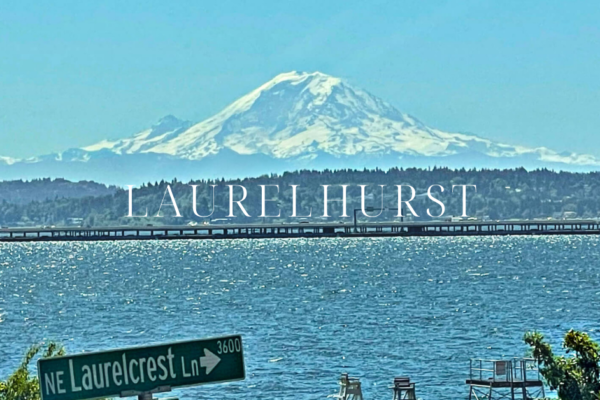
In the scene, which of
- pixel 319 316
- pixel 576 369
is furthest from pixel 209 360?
pixel 319 316

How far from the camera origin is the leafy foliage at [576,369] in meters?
29.6

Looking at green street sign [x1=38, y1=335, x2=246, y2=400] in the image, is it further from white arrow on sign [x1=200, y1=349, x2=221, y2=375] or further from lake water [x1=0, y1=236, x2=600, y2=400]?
lake water [x1=0, y1=236, x2=600, y2=400]

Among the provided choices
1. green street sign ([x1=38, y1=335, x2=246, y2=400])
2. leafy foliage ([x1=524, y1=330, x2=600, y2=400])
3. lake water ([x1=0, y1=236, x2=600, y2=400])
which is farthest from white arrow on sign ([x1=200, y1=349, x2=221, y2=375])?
lake water ([x1=0, y1=236, x2=600, y2=400])

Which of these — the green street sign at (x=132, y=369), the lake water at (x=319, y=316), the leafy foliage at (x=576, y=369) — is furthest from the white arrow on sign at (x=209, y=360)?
the lake water at (x=319, y=316)

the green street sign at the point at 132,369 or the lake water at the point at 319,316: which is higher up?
the green street sign at the point at 132,369

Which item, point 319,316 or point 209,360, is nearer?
point 209,360

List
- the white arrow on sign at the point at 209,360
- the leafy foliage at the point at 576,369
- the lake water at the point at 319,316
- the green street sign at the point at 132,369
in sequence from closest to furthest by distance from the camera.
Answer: the green street sign at the point at 132,369 → the white arrow on sign at the point at 209,360 → the leafy foliage at the point at 576,369 → the lake water at the point at 319,316

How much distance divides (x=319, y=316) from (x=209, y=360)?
280ft

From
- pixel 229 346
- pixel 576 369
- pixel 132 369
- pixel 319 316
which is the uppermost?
pixel 229 346

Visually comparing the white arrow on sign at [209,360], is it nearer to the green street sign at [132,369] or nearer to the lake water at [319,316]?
the green street sign at [132,369]

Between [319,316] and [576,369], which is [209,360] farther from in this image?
[319,316]

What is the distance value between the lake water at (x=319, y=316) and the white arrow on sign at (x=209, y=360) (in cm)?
4168

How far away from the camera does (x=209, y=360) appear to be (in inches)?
353

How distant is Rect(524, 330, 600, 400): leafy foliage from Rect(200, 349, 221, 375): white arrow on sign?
2155 centimetres
